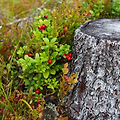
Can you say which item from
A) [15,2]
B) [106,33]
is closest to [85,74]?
[106,33]

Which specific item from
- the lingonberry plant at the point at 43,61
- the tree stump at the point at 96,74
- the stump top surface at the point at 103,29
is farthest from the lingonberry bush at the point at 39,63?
the stump top surface at the point at 103,29

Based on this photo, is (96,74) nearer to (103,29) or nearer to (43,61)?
(103,29)

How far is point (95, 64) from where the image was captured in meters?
1.82

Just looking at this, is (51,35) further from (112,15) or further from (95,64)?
(112,15)

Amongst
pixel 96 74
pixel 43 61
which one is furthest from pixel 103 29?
pixel 43 61

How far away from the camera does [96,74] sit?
72.3 inches

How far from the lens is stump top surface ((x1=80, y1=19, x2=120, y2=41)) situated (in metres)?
1.85

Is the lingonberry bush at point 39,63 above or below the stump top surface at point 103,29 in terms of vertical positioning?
below

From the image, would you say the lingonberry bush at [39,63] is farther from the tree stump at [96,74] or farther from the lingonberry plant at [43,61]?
the tree stump at [96,74]

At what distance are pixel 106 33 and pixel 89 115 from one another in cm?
95

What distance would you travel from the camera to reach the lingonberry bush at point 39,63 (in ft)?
6.79

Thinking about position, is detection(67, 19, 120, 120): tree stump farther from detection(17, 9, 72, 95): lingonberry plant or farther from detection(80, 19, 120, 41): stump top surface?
detection(17, 9, 72, 95): lingonberry plant

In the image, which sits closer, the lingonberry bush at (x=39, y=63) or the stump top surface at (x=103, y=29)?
the stump top surface at (x=103, y=29)

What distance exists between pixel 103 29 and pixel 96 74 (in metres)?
0.58
